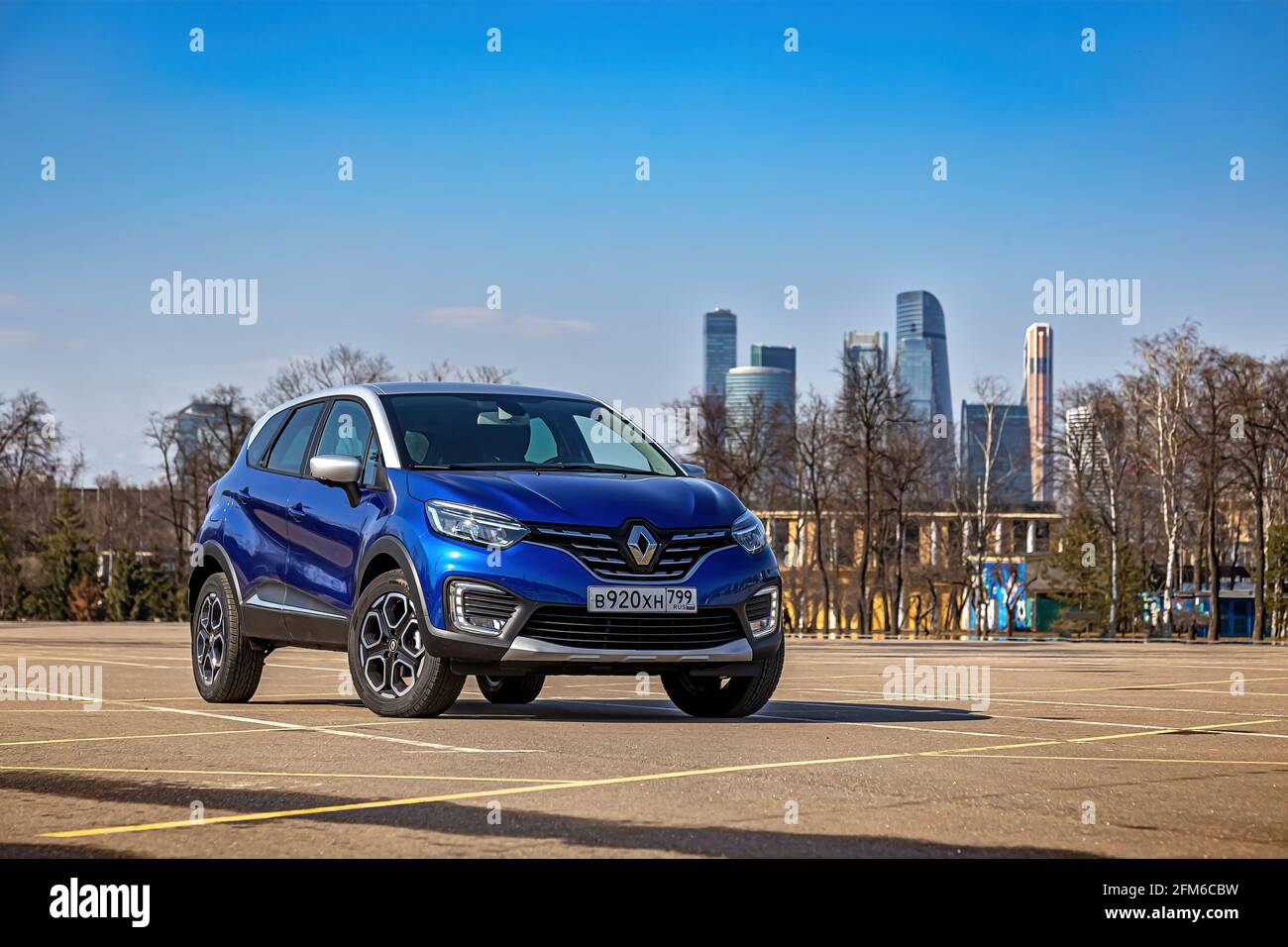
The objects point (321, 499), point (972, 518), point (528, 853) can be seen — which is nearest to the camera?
point (528, 853)

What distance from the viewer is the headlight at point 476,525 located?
857 centimetres

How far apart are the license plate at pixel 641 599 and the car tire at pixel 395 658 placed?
96 centimetres

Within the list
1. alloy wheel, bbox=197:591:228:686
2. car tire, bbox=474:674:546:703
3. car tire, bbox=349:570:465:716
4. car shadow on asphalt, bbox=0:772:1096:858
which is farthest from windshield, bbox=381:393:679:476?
car shadow on asphalt, bbox=0:772:1096:858

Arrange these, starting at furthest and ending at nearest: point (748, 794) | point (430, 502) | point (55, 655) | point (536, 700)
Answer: point (55, 655) → point (536, 700) → point (430, 502) → point (748, 794)

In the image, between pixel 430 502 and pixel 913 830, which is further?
pixel 430 502

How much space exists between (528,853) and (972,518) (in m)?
75.0

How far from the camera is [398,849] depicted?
473cm

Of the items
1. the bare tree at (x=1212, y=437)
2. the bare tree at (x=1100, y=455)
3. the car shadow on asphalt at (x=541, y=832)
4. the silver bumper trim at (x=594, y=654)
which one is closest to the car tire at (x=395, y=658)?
the silver bumper trim at (x=594, y=654)

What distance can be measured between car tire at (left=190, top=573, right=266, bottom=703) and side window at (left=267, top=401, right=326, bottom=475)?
0.88 metres

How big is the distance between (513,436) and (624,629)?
6.16ft

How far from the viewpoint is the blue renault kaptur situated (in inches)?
337

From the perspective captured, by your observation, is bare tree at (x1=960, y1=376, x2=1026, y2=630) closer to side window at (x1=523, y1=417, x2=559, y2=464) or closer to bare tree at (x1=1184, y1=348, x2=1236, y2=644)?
bare tree at (x1=1184, y1=348, x2=1236, y2=644)
